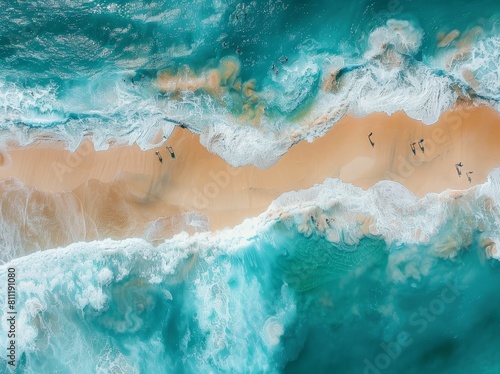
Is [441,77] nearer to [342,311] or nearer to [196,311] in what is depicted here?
[342,311]

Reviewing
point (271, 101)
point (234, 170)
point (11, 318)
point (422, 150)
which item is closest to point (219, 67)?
point (271, 101)

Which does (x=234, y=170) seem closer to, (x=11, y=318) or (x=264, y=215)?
(x=264, y=215)

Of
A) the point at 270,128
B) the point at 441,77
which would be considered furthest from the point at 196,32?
the point at 441,77

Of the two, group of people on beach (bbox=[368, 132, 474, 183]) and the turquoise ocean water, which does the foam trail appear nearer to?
the turquoise ocean water

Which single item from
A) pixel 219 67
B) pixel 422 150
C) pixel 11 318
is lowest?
pixel 11 318

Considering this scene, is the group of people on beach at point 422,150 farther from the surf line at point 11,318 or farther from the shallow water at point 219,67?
the surf line at point 11,318

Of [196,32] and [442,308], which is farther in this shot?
[196,32]
